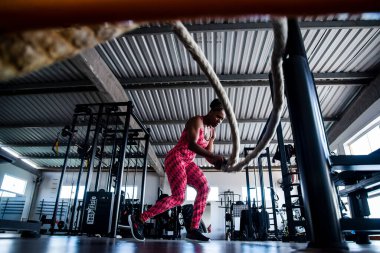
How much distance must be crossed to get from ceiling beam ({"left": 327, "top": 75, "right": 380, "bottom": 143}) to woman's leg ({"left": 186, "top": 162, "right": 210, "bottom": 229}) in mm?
4852

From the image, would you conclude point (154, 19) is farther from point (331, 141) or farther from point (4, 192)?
point (4, 192)

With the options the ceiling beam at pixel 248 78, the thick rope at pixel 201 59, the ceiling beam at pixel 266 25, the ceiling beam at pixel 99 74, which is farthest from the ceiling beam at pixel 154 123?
the thick rope at pixel 201 59

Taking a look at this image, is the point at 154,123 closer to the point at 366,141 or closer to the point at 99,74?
the point at 99,74

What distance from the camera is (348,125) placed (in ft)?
22.1

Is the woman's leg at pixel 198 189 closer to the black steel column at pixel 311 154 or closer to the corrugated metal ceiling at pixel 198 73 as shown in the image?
the black steel column at pixel 311 154

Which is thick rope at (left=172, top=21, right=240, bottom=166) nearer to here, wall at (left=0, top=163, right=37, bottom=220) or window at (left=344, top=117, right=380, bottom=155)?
window at (left=344, top=117, right=380, bottom=155)

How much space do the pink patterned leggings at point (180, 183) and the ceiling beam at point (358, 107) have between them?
16.0 ft

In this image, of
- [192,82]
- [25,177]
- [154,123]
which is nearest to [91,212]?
[192,82]

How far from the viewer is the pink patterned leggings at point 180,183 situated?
2.56 m

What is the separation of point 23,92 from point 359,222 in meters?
7.26

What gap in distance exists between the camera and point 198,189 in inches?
106

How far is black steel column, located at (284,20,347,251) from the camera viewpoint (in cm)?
104

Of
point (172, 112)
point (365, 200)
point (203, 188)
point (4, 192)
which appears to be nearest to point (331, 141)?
point (172, 112)

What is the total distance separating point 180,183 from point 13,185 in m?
12.5
